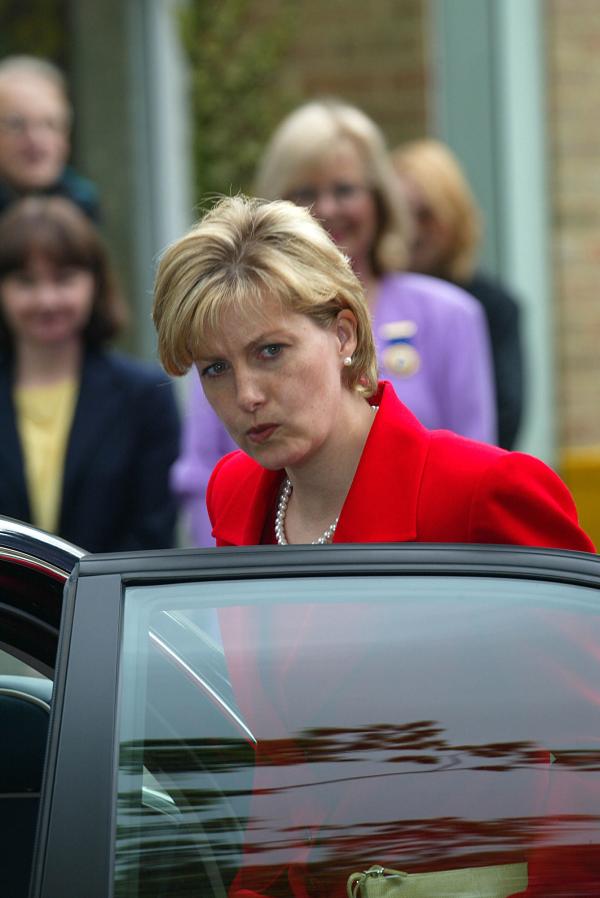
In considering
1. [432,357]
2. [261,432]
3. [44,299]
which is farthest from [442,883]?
[44,299]

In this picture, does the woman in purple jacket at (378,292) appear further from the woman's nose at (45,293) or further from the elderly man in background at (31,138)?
the elderly man in background at (31,138)

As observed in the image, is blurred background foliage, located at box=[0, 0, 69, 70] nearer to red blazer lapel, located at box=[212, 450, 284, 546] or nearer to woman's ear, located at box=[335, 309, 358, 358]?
red blazer lapel, located at box=[212, 450, 284, 546]

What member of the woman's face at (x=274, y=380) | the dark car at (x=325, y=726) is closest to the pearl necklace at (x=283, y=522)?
the woman's face at (x=274, y=380)

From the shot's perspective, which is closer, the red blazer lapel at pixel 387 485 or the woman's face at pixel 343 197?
the red blazer lapel at pixel 387 485

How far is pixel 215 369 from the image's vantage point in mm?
2268

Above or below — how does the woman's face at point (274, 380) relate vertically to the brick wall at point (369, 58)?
below

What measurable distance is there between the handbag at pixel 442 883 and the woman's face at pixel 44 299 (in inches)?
107

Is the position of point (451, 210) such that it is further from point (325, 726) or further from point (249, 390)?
point (325, 726)

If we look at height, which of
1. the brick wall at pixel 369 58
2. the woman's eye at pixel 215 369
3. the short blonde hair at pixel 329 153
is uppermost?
the brick wall at pixel 369 58

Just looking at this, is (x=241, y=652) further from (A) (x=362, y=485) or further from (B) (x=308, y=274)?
(B) (x=308, y=274)

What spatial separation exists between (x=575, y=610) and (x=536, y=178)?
530 centimetres

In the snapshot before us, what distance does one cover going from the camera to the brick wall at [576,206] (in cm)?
693

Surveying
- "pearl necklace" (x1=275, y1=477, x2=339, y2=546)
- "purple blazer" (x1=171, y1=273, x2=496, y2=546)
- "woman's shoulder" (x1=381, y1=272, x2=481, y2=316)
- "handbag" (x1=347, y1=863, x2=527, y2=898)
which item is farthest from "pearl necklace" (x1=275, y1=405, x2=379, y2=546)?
"woman's shoulder" (x1=381, y1=272, x2=481, y2=316)

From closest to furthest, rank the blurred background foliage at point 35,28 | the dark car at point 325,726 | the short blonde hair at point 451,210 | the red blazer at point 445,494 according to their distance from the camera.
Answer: the dark car at point 325,726
the red blazer at point 445,494
the short blonde hair at point 451,210
the blurred background foliage at point 35,28
